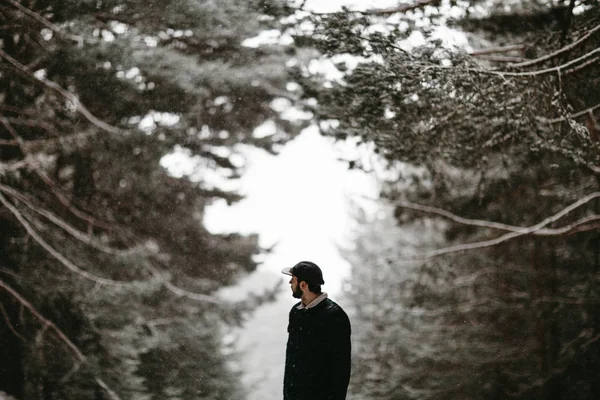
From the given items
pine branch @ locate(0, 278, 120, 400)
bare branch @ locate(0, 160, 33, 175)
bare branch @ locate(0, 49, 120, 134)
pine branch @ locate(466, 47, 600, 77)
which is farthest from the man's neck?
bare branch @ locate(0, 160, 33, 175)

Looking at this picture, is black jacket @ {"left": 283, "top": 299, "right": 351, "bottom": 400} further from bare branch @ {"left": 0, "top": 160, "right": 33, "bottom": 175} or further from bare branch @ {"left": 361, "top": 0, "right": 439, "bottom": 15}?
bare branch @ {"left": 0, "top": 160, "right": 33, "bottom": 175}

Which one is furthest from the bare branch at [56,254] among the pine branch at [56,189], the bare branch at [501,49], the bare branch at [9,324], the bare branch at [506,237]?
the bare branch at [501,49]

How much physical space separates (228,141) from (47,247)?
2507mm

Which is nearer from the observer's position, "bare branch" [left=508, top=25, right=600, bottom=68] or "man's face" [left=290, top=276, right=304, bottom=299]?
"man's face" [left=290, top=276, right=304, bottom=299]

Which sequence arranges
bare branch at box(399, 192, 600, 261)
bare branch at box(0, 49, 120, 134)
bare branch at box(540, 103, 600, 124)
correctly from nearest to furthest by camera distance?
bare branch at box(540, 103, 600, 124), bare branch at box(399, 192, 600, 261), bare branch at box(0, 49, 120, 134)

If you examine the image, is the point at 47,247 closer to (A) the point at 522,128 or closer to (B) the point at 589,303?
(A) the point at 522,128

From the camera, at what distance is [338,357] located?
2.29 meters

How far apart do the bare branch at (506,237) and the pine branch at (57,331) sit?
3.73 metres

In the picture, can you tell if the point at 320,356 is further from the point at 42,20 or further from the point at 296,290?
the point at 42,20

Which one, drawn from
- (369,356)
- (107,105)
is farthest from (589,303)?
(107,105)

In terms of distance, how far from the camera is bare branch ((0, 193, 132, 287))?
18.9 ft

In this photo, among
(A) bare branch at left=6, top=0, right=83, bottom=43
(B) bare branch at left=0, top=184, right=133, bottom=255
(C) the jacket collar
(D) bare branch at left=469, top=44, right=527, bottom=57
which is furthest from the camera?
(A) bare branch at left=6, top=0, right=83, bottom=43

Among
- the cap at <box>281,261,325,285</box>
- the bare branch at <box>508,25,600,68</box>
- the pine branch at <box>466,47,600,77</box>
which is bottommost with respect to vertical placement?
the cap at <box>281,261,325,285</box>

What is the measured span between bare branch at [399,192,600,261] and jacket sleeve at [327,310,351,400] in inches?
146
